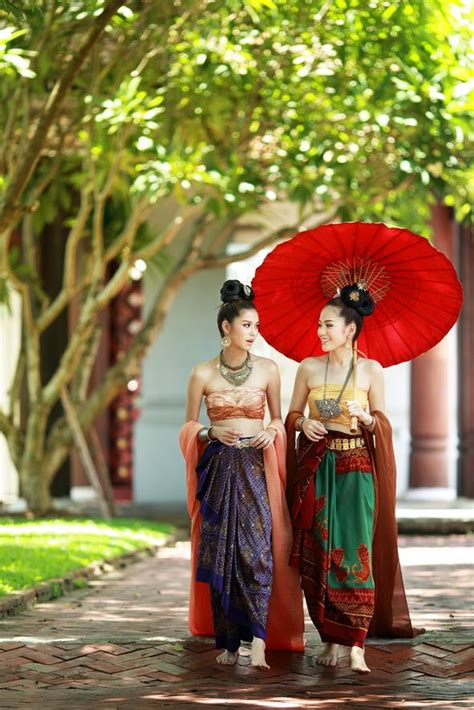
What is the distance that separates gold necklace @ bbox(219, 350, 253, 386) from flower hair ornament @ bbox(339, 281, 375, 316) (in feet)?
1.81

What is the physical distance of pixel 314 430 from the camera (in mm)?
7383

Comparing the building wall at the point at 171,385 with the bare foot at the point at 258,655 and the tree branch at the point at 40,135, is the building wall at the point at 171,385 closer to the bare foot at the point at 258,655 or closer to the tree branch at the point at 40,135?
the tree branch at the point at 40,135

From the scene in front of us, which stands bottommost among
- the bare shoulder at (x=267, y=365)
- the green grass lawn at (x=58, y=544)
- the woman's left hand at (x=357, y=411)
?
the green grass lawn at (x=58, y=544)

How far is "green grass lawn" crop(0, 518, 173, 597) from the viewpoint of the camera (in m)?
10.5

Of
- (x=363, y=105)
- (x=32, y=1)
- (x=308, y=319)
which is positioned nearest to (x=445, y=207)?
(x=363, y=105)

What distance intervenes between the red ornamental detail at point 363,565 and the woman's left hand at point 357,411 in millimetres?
593

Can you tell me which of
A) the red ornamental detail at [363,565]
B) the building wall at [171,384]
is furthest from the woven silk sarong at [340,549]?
the building wall at [171,384]

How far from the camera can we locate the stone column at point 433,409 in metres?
21.0

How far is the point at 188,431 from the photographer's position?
7.72 meters

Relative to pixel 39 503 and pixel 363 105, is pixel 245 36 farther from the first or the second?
pixel 39 503

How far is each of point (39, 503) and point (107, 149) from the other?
3.84 m

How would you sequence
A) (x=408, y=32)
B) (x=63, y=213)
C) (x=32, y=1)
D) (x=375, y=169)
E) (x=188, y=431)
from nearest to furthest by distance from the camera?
(x=188, y=431) < (x=32, y=1) < (x=408, y=32) < (x=375, y=169) < (x=63, y=213)

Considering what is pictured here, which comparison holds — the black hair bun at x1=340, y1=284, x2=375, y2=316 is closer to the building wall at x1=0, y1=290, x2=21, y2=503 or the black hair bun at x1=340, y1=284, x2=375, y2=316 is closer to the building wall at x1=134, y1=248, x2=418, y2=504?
the building wall at x1=134, y1=248, x2=418, y2=504

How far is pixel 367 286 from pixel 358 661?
1.83 m
